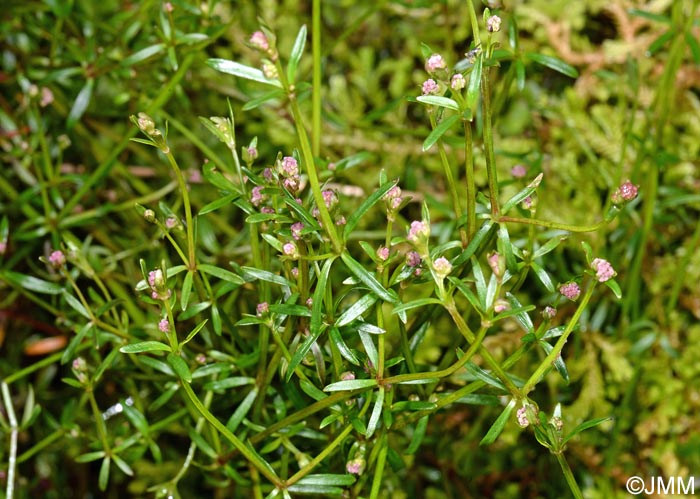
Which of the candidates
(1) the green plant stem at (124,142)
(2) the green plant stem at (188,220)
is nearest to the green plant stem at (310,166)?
(2) the green plant stem at (188,220)

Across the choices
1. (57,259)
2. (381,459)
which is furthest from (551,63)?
(57,259)

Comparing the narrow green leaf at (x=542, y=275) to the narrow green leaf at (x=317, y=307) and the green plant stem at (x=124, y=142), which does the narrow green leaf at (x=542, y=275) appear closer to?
the narrow green leaf at (x=317, y=307)

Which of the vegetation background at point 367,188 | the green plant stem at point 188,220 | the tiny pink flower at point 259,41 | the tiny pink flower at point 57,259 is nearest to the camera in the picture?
the tiny pink flower at point 259,41

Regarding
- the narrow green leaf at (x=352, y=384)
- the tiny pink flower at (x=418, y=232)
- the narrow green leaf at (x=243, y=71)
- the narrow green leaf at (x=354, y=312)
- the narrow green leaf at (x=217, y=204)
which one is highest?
the narrow green leaf at (x=243, y=71)

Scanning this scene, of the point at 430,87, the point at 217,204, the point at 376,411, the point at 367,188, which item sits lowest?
the point at 367,188

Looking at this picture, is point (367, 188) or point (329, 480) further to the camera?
point (367, 188)

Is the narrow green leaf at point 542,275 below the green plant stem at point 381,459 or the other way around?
the other way around

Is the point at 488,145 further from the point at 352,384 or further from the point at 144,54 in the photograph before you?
the point at 144,54
